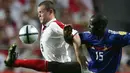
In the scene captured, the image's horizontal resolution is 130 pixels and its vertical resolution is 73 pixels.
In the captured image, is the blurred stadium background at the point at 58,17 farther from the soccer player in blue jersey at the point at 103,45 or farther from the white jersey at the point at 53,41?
the soccer player in blue jersey at the point at 103,45

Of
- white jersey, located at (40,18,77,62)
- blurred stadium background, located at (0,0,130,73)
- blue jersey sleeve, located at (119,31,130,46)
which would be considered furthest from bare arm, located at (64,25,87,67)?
blurred stadium background, located at (0,0,130,73)

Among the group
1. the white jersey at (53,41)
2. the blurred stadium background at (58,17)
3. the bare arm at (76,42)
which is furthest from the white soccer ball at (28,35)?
the blurred stadium background at (58,17)

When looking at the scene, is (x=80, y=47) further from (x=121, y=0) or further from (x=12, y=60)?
(x=121, y=0)

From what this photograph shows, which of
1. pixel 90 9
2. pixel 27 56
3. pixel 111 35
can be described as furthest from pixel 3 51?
pixel 111 35

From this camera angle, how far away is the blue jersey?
6719 millimetres

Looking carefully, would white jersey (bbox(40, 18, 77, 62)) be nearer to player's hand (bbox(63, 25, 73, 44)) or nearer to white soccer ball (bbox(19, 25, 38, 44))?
white soccer ball (bbox(19, 25, 38, 44))

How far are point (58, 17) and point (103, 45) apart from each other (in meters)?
4.69

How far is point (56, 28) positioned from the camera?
7.00 meters

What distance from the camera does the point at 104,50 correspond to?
6.73 metres

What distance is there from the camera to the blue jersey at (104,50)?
6.72 m

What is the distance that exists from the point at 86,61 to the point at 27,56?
3.84 m

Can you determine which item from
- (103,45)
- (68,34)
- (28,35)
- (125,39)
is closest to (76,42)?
(68,34)

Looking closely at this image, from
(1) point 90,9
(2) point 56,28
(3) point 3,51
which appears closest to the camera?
(2) point 56,28

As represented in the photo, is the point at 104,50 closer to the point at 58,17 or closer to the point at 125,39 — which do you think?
the point at 125,39
